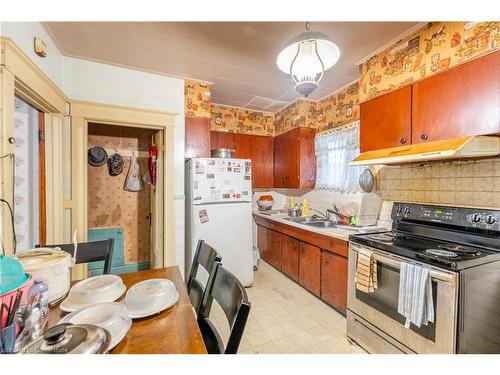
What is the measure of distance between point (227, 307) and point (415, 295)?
1116 millimetres

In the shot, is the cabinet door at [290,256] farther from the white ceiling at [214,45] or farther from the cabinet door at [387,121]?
the white ceiling at [214,45]

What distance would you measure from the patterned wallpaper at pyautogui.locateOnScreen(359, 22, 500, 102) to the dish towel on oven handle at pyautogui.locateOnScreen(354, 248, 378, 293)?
1.39 meters

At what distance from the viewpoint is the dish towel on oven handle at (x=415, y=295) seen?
128 centimetres

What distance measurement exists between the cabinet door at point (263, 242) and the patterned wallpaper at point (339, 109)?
5.70 ft

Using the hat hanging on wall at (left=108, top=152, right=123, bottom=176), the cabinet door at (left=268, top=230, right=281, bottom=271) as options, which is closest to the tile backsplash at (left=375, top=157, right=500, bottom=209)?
the cabinet door at (left=268, top=230, right=281, bottom=271)

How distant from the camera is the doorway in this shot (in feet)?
10.7

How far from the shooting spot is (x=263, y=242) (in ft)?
12.0

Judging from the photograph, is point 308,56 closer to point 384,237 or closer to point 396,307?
point 384,237

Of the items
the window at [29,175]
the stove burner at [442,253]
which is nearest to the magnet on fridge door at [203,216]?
the window at [29,175]

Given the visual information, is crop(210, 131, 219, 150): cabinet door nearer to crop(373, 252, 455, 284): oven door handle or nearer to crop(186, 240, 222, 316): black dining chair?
crop(186, 240, 222, 316): black dining chair

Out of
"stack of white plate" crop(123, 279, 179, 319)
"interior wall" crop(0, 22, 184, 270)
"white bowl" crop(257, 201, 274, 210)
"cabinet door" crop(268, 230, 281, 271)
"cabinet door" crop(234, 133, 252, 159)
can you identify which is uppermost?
"interior wall" crop(0, 22, 184, 270)
